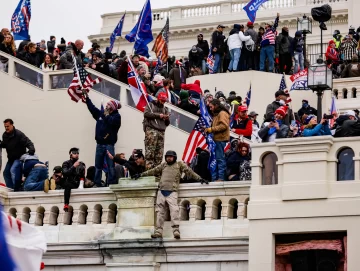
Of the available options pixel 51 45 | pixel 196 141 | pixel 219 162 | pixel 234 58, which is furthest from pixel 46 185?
pixel 51 45

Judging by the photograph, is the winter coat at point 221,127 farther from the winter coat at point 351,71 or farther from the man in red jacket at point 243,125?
the winter coat at point 351,71

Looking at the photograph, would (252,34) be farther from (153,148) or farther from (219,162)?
(219,162)

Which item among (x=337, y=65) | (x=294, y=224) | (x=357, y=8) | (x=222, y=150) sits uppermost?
(x=357, y=8)

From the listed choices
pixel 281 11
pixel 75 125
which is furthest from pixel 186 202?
pixel 281 11

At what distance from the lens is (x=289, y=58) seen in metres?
37.0

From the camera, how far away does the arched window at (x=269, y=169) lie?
72.9 feet

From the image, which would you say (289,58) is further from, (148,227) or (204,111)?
(148,227)

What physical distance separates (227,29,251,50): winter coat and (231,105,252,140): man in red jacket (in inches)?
290

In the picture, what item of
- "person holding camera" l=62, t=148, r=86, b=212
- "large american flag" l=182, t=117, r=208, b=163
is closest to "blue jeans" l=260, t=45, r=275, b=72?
"large american flag" l=182, t=117, r=208, b=163

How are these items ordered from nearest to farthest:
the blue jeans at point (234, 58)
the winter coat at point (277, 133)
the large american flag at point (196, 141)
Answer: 1. the winter coat at point (277, 133)
2. the large american flag at point (196, 141)
3. the blue jeans at point (234, 58)

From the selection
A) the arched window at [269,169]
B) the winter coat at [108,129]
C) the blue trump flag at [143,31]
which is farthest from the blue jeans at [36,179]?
the blue trump flag at [143,31]

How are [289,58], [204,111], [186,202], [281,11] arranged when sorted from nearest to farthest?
[186,202] → [204,111] → [289,58] → [281,11]

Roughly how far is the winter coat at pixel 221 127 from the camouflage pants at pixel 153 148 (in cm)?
115

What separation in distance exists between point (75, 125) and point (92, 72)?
1.46 m
